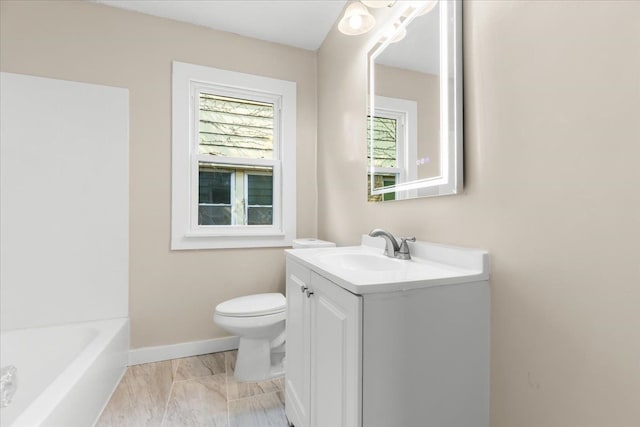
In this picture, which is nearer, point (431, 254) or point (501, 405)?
point (501, 405)

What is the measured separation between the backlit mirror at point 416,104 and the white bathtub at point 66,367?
5.30 feet

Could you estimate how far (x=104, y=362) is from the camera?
62.7 inches

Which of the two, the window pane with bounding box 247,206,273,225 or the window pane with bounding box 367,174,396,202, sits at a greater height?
the window pane with bounding box 367,174,396,202

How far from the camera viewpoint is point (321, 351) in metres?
1.04

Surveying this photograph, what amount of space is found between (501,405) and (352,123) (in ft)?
5.10

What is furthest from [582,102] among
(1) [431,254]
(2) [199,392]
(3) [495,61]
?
(2) [199,392]

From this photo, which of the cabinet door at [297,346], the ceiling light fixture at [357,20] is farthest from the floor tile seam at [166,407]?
the ceiling light fixture at [357,20]

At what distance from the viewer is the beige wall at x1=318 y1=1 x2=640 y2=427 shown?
26.3 inches

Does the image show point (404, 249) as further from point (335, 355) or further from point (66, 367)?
point (66, 367)

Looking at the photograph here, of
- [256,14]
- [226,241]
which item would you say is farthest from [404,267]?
[256,14]

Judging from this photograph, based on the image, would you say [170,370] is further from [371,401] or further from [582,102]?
[582,102]

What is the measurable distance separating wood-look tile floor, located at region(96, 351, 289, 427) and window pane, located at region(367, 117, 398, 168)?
1392 mm

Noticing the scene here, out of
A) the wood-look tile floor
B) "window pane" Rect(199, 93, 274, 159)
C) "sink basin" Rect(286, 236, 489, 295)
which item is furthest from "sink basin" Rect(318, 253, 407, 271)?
"window pane" Rect(199, 93, 274, 159)

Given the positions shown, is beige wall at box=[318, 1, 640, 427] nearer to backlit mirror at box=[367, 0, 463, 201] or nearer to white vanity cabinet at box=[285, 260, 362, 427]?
backlit mirror at box=[367, 0, 463, 201]
